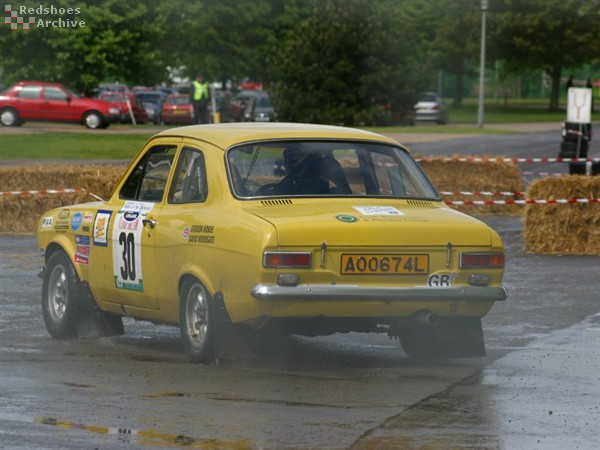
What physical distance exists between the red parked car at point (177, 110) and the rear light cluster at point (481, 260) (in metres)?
52.3

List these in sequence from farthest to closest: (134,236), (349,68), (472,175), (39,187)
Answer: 1. (349,68)
2. (472,175)
3. (39,187)
4. (134,236)

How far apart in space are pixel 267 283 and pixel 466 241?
1329 millimetres

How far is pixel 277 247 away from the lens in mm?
9062

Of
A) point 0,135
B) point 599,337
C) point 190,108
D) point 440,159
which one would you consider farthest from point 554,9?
point 599,337

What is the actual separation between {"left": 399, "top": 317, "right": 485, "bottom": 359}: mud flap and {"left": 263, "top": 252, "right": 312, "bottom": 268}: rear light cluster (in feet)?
3.30

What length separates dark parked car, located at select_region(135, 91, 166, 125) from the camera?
6656 cm

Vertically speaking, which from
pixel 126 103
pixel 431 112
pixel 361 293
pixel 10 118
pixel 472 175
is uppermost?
pixel 361 293

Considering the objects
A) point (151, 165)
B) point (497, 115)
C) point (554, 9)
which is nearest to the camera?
point (151, 165)

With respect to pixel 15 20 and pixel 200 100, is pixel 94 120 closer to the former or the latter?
pixel 200 100

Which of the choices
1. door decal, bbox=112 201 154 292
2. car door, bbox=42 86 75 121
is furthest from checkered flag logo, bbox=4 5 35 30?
door decal, bbox=112 201 154 292

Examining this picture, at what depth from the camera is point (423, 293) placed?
9320mm

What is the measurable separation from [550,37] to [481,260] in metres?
76.5

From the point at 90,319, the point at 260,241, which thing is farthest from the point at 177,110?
the point at 260,241

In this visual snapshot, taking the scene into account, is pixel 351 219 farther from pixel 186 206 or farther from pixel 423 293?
pixel 186 206
